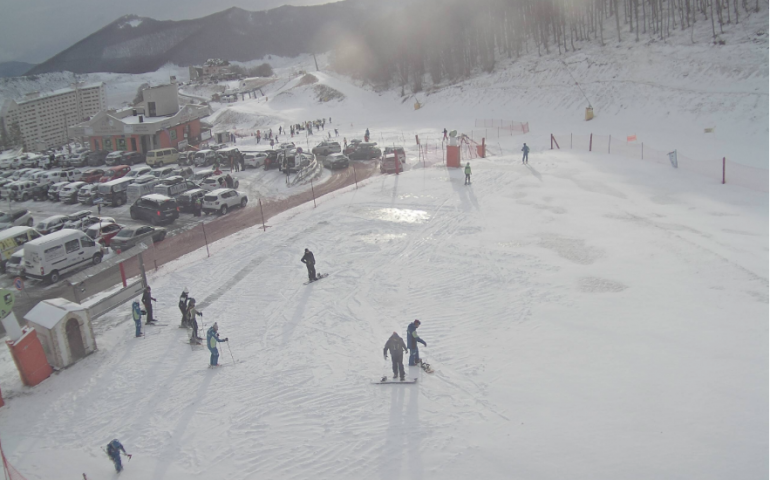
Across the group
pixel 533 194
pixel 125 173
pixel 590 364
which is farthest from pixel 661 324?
pixel 125 173

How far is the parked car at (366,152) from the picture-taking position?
1532 inches

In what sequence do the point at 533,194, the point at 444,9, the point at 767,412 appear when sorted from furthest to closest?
1. the point at 444,9
2. the point at 533,194
3. the point at 767,412

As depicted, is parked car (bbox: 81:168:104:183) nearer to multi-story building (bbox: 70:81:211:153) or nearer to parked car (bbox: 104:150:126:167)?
parked car (bbox: 104:150:126:167)

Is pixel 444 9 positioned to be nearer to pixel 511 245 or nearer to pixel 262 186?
pixel 262 186

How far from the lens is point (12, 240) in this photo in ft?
72.9

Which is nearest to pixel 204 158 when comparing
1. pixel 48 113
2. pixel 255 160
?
pixel 255 160

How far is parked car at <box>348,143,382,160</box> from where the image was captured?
128 feet

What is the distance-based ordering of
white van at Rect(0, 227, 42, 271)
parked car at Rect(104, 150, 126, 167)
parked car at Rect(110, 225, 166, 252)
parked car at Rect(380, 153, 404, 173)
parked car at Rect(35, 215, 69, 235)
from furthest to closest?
parked car at Rect(104, 150, 126, 167) → parked car at Rect(380, 153, 404, 173) → parked car at Rect(35, 215, 69, 235) → parked car at Rect(110, 225, 166, 252) → white van at Rect(0, 227, 42, 271)

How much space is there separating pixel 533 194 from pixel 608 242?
6824 mm

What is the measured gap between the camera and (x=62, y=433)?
11172 millimetres

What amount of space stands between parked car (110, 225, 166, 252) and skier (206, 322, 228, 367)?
1149cm

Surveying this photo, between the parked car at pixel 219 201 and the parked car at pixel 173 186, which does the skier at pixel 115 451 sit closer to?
the parked car at pixel 219 201

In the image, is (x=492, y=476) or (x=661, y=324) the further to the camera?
(x=661, y=324)

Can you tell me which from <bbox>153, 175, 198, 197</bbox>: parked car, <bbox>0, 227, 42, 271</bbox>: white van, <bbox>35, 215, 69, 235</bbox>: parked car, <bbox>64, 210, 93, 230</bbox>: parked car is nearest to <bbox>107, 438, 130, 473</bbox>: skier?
<bbox>0, 227, 42, 271</bbox>: white van
